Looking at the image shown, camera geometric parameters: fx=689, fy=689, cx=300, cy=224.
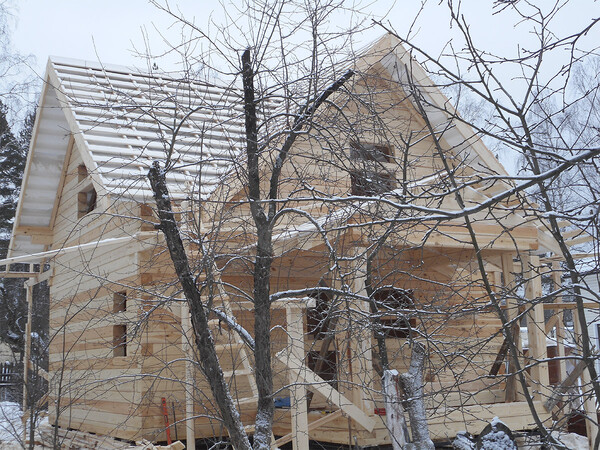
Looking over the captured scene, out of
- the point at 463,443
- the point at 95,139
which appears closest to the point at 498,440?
the point at 463,443

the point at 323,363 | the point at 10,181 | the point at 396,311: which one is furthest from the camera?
the point at 10,181

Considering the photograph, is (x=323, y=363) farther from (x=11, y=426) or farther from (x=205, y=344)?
(x=205, y=344)

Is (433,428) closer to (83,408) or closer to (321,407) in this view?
(321,407)

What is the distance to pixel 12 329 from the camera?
23.4 meters

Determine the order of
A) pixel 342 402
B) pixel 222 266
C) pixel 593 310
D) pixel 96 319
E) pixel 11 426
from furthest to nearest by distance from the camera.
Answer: pixel 96 319 < pixel 342 402 < pixel 222 266 < pixel 11 426 < pixel 593 310

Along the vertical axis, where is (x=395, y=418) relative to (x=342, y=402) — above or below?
below

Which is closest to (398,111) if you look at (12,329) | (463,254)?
(463,254)

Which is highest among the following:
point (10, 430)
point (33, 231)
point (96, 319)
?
point (33, 231)

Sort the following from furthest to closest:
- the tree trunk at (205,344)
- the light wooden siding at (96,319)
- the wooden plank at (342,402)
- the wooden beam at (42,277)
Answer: the wooden beam at (42,277), the light wooden siding at (96,319), the wooden plank at (342,402), the tree trunk at (205,344)

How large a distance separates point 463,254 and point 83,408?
719 centimetres

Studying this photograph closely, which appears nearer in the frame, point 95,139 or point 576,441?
point 95,139

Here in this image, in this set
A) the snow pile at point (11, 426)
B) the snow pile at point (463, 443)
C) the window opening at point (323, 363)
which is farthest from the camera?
the window opening at point (323, 363)

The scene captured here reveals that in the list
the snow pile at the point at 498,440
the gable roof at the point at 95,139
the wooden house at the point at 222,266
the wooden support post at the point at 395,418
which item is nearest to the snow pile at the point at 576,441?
the wooden house at the point at 222,266

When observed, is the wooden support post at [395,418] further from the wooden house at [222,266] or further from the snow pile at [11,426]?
the snow pile at [11,426]
